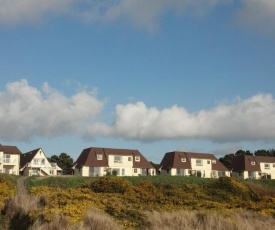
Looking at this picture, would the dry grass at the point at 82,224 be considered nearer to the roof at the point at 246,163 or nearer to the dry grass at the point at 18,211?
the dry grass at the point at 18,211

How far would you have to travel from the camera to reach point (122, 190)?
3158 cm

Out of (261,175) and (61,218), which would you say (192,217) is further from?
(261,175)

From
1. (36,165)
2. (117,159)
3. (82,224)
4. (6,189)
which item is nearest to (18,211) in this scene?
(82,224)

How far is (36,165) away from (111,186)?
44085 mm

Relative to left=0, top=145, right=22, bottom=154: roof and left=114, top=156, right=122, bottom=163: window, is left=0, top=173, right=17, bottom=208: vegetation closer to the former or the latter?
left=0, top=145, right=22, bottom=154: roof

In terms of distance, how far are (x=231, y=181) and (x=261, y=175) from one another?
52.4 meters

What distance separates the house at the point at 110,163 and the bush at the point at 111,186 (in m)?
36.1

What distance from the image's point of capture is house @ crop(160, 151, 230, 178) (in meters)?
77.6

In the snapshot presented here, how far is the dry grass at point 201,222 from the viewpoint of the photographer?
46.5ft

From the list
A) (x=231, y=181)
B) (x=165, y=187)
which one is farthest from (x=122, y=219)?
(x=231, y=181)

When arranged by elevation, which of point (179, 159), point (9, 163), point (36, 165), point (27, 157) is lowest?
point (36, 165)

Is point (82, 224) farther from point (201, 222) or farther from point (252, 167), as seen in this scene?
point (252, 167)

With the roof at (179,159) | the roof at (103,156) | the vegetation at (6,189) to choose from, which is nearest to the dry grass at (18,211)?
the vegetation at (6,189)

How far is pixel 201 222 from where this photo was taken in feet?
49.1
